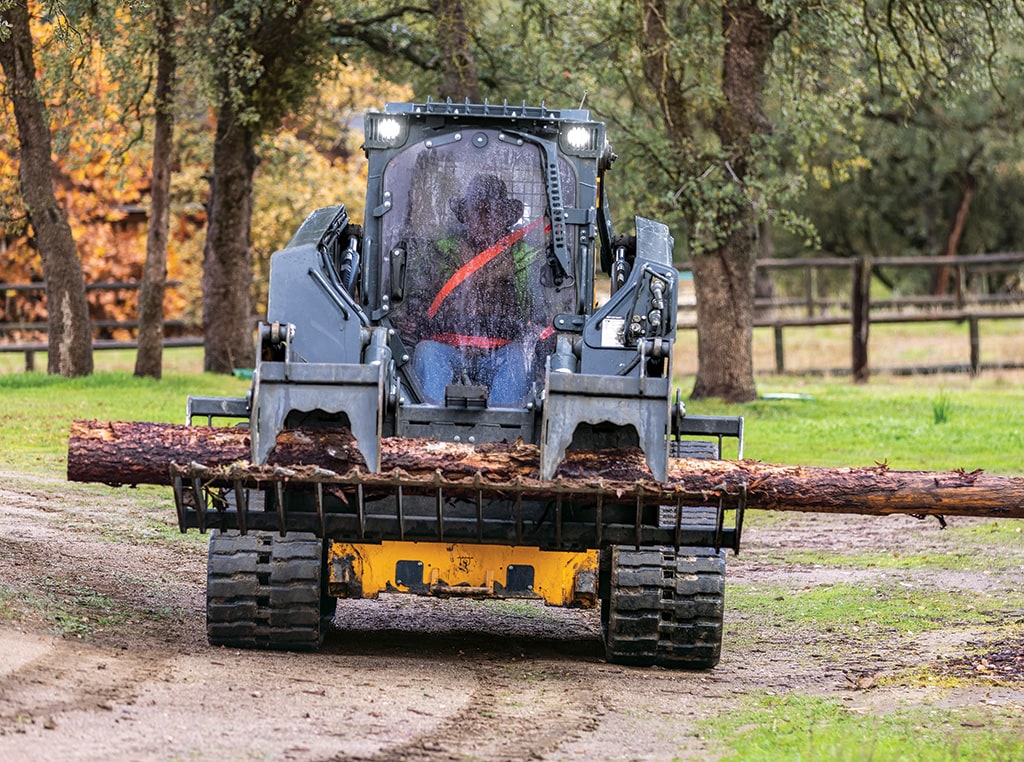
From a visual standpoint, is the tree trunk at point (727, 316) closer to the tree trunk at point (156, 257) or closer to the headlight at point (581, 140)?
the tree trunk at point (156, 257)

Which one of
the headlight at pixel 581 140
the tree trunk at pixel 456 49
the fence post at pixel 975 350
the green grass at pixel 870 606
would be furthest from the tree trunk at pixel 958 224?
the headlight at pixel 581 140

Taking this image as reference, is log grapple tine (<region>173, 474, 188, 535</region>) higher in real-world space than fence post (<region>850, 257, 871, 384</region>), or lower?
lower

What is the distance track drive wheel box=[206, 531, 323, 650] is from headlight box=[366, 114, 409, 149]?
2.57 meters

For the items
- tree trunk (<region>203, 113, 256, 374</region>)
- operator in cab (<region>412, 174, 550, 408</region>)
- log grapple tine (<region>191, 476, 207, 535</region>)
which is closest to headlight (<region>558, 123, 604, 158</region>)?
operator in cab (<region>412, 174, 550, 408</region>)

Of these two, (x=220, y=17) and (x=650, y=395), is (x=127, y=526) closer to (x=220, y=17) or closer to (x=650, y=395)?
(x=650, y=395)

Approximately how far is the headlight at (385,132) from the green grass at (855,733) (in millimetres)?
3797

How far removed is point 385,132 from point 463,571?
2.80 meters

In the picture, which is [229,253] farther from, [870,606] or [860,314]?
[870,606]

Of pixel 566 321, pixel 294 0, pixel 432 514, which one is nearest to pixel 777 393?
pixel 294 0

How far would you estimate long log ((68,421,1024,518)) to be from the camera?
26.4ft

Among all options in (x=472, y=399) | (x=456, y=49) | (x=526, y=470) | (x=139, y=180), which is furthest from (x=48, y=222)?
(x=526, y=470)

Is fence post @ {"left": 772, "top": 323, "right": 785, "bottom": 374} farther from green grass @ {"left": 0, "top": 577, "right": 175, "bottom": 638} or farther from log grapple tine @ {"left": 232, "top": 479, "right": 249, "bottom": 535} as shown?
log grapple tine @ {"left": 232, "top": 479, "right": 249, "bottom": 535}

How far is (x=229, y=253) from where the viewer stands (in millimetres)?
27109

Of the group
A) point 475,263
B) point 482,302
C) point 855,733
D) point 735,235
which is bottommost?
point 855,733
